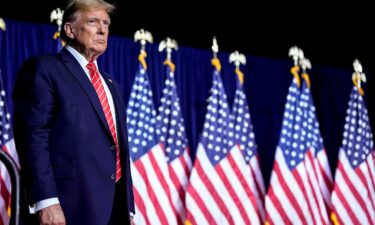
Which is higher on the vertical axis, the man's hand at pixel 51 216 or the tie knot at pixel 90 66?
the tie knot at pixel 90 66

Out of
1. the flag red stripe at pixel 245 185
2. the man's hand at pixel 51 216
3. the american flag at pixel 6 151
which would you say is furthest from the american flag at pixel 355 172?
the man's hand at pixel 51 216

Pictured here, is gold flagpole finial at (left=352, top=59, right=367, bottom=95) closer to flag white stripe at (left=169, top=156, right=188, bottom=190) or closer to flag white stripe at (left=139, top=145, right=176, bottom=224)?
flag white stripe at (left=169, top=156, right=188, bottom=190)

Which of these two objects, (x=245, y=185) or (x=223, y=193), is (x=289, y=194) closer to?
(x=245, y=185)

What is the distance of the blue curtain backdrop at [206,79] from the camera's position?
4.48 metres

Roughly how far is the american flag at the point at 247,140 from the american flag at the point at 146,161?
73 centimetres

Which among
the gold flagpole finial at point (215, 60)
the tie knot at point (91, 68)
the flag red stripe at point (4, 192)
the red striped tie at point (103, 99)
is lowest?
the flag red stripe at point (4, 192)

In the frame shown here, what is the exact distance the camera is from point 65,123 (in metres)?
2.07

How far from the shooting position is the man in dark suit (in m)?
1.99

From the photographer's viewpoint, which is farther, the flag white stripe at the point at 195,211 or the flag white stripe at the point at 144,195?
the flag white stripe at the point at 195,211

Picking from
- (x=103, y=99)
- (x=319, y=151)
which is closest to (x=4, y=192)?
(x=103, y=99)

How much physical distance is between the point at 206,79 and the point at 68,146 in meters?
3.23

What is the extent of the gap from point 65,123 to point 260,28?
3.86 m

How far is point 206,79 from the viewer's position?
→ 5.22 meters

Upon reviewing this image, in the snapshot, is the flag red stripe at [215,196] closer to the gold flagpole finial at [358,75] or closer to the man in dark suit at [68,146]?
the gold flagpole finial at [358,75]
